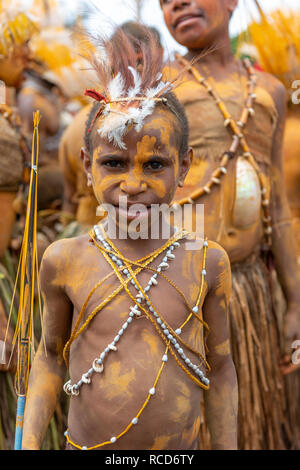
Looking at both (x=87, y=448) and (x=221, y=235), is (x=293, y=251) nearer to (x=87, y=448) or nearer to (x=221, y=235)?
(x=221, y=235)

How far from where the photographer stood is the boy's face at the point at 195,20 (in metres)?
1.88

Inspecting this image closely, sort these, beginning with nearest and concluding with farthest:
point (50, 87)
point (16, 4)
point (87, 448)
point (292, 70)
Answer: point (87, 448) → point (16, 4) → point (292, 70) → point (50, 87)

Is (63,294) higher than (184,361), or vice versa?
(63,294)

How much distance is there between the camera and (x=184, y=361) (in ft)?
4.11

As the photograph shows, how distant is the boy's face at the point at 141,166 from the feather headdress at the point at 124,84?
0.02 m

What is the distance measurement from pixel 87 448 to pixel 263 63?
247 centimetres

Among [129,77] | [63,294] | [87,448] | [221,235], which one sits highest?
[129,77]

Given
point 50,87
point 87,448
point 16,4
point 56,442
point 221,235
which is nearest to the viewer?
point 87,448

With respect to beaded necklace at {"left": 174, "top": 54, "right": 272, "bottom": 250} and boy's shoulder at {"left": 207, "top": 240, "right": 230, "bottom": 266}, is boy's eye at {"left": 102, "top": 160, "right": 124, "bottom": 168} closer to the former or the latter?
boy's shoulder at {"left": 207, "top": 240, "right": 230, "bottom": 266}

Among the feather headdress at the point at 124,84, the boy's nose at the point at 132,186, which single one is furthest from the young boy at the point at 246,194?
the boy's nose at the point at 132,186

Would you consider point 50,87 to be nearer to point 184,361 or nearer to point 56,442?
point 56,442

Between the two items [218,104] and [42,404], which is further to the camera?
[218,104]

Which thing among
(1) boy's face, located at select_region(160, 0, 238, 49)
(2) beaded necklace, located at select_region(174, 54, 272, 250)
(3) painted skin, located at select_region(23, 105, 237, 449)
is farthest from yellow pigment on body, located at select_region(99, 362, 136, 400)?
(1) boy's face, located at select_region(160, 0, 238, 49)

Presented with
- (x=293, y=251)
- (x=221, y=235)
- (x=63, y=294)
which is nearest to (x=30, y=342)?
(x=63, y=294)
